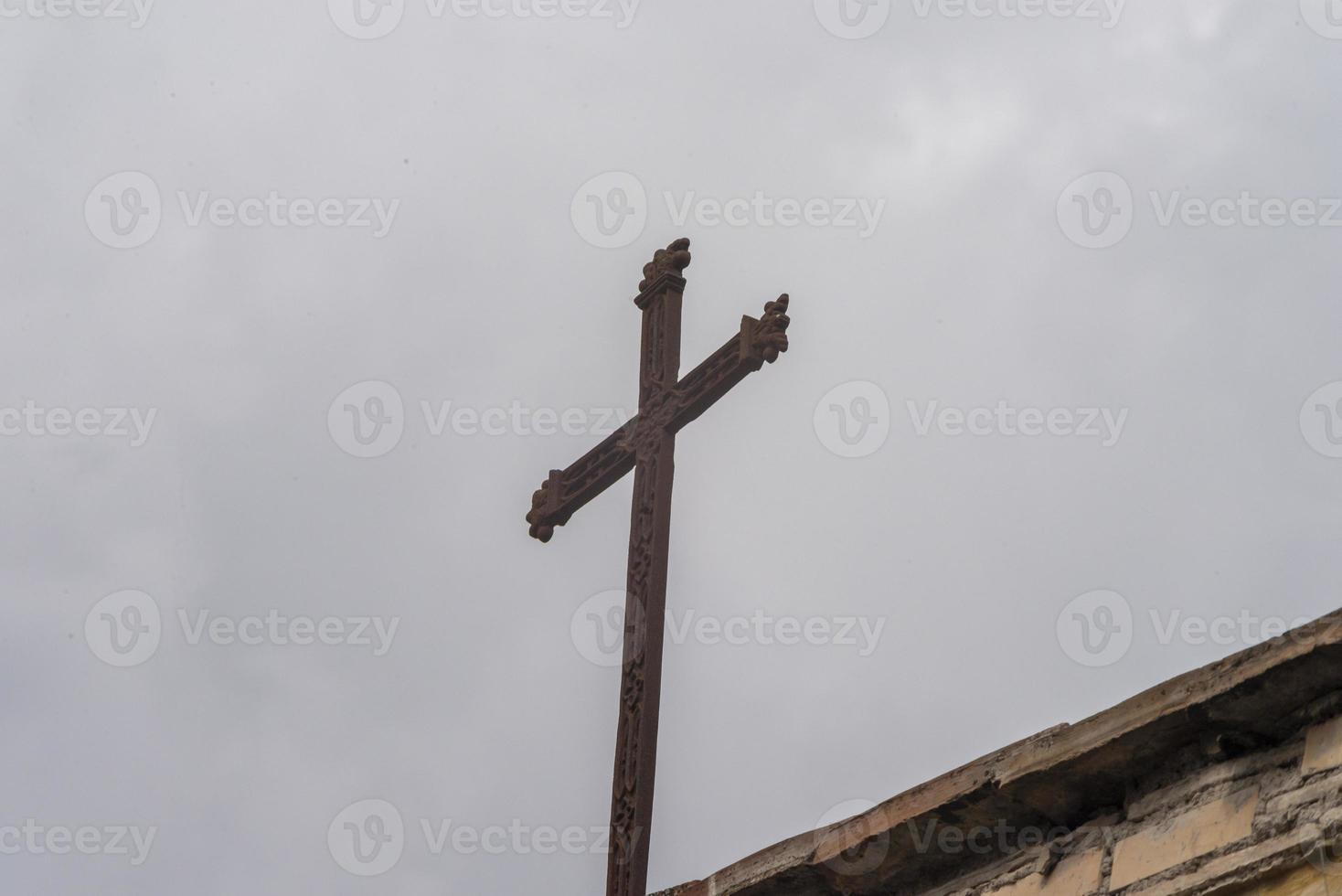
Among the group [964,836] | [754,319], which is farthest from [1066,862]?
[754,319]

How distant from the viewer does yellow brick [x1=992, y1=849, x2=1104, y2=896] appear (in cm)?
441

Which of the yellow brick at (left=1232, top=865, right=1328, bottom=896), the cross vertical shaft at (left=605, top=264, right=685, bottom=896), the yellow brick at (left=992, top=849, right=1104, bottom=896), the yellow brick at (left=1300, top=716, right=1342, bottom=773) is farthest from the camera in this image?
the cross vertical shaft at (left=605, top=264, right=685, bottom=896)

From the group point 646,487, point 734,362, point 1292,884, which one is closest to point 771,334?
point 734,362

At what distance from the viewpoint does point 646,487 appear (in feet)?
22.3

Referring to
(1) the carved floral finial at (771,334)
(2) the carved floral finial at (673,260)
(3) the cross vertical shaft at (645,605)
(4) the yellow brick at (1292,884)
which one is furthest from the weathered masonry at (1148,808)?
(2) the carved floral finial at (673,260)

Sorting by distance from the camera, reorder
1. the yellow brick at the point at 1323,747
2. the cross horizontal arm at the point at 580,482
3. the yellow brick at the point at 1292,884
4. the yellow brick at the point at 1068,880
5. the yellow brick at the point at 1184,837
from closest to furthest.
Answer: the yellow brick at the point at 1292,884 → the yellow brick at the point at 1323,747 → the yellow brick at the point at 1184,837 → the yellow brick at the point at 1068,880 → the cross horizontal arm at the point at 580,482

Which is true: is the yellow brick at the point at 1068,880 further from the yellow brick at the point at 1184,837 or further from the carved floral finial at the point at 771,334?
the carved floral finial at the point at 771,334

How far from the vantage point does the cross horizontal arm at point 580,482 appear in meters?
7.08

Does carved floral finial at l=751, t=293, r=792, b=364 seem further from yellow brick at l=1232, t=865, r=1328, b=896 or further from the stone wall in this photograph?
yellow brick at l=1232, t=865, r=1328, b=896

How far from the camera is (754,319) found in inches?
266

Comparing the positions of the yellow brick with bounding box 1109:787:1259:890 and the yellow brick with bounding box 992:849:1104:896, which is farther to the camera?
the yellow brick with bounding box 992:849:1104:896

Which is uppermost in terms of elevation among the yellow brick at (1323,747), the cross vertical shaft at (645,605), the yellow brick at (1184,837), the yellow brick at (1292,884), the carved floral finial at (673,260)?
the carved floral finial at (673,260)

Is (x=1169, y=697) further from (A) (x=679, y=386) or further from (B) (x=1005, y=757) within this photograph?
(A) (x=679, y=386)

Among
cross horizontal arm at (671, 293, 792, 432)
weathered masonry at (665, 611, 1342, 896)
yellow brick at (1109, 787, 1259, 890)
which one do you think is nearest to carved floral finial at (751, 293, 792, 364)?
cross horizontal arm at (671, 293, 792, 432)
